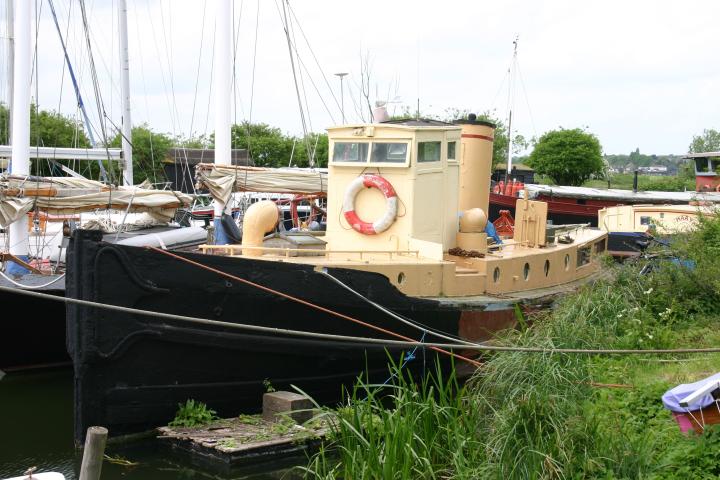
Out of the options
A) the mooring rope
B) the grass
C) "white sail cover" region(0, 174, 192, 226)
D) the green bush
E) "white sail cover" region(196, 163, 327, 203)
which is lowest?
the green bush

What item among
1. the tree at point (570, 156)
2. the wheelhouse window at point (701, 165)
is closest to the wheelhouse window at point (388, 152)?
the wheelhouse window at point (701, 165)

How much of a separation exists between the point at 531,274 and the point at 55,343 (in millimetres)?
8435

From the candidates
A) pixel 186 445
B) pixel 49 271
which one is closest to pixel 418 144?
pixel 186 445

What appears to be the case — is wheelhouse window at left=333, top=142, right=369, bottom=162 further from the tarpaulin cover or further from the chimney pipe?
the tarpaulin cover

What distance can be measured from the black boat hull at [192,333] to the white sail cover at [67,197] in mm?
5091

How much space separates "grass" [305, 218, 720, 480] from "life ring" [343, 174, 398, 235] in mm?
2979

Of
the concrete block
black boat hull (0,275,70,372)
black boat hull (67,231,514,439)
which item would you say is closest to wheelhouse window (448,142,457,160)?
black boat hull (67,231,514,439)

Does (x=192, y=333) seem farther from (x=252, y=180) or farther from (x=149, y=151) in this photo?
(x=149, y=151)

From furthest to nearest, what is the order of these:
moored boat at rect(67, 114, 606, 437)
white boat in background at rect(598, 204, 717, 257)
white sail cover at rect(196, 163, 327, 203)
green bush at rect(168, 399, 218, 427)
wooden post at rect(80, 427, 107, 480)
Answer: white boat in background at rect(598, 204, 717, 257), white sail cover at rect(196, 163, 327, 203), green bush at rect(168, 399, 218, 427), moored boat at rect(67, 114, 606, 437), wooden post at rect(80, 427, 107, 480)

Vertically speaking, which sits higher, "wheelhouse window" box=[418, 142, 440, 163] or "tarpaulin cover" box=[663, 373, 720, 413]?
"wheelhouse window" box=[418, 142, 440, 163]

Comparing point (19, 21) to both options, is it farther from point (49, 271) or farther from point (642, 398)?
point (642, 398)

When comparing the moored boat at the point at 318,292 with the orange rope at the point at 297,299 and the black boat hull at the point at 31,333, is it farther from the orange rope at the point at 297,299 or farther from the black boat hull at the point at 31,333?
the black boat hull at the point at 31,333

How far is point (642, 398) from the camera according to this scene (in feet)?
29.5

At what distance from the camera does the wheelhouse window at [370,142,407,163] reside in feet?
44.0
